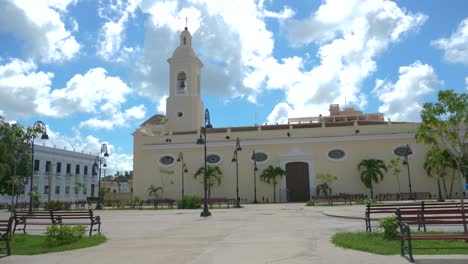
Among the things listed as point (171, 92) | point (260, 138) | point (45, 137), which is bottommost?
point (45, 137)

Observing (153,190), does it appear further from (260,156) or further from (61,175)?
(61,175)

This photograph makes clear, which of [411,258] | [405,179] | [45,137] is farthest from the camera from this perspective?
[405,179]

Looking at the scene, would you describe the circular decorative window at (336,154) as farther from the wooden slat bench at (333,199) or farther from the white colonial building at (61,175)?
the white colonial building at (61,175)

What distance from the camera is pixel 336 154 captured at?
126 feet

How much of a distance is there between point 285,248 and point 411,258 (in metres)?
2.59

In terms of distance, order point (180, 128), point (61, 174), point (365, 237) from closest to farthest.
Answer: point (365, 237) < point (180, 128) < point (61, 174)

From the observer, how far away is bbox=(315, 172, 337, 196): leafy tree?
118 ft

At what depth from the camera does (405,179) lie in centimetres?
3638

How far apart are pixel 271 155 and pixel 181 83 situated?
14.1m

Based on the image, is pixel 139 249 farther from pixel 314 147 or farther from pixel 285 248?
pixel 314 147

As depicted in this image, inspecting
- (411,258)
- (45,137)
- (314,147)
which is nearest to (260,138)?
(314,147)

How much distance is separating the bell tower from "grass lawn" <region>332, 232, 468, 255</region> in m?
36.5

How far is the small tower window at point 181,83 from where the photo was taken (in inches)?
1791

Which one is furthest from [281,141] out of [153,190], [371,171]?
[153,190]
